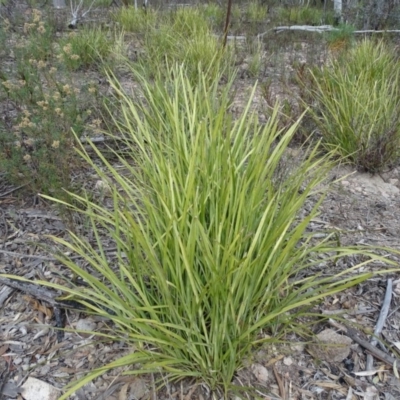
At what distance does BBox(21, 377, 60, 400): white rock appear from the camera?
134 centimetres

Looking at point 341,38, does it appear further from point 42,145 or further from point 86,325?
point 86,325

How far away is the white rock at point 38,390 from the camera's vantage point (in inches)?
52.7

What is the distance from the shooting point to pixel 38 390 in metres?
1.35

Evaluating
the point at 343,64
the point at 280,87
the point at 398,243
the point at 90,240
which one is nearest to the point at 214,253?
the point at 90,240

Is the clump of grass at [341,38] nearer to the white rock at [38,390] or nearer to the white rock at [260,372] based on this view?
the white rock at [260,372]

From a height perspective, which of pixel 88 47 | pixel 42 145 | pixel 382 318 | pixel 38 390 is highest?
pixel 88 47

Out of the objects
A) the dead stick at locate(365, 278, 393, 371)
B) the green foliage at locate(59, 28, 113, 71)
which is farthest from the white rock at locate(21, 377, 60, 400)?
the green foliage at locate(59, 28, 113, 71)

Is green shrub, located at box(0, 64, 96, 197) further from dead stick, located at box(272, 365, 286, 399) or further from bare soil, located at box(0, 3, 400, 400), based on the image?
dead stick, located at box(272, 365, 286, 399)

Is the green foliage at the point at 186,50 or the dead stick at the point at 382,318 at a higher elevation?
the green foliage at the point at 186,50

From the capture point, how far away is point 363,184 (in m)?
2.56

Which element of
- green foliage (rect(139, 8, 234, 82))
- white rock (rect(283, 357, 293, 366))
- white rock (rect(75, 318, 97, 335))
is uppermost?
green foliage (rect(139, 8, 234, 82))

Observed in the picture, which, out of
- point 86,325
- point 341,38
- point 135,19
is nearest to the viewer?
point 86,325

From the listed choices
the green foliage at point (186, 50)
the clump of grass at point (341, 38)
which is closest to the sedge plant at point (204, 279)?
the green foliage at point (186, 50)

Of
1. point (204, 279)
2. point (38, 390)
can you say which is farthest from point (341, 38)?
point (38, 390)
